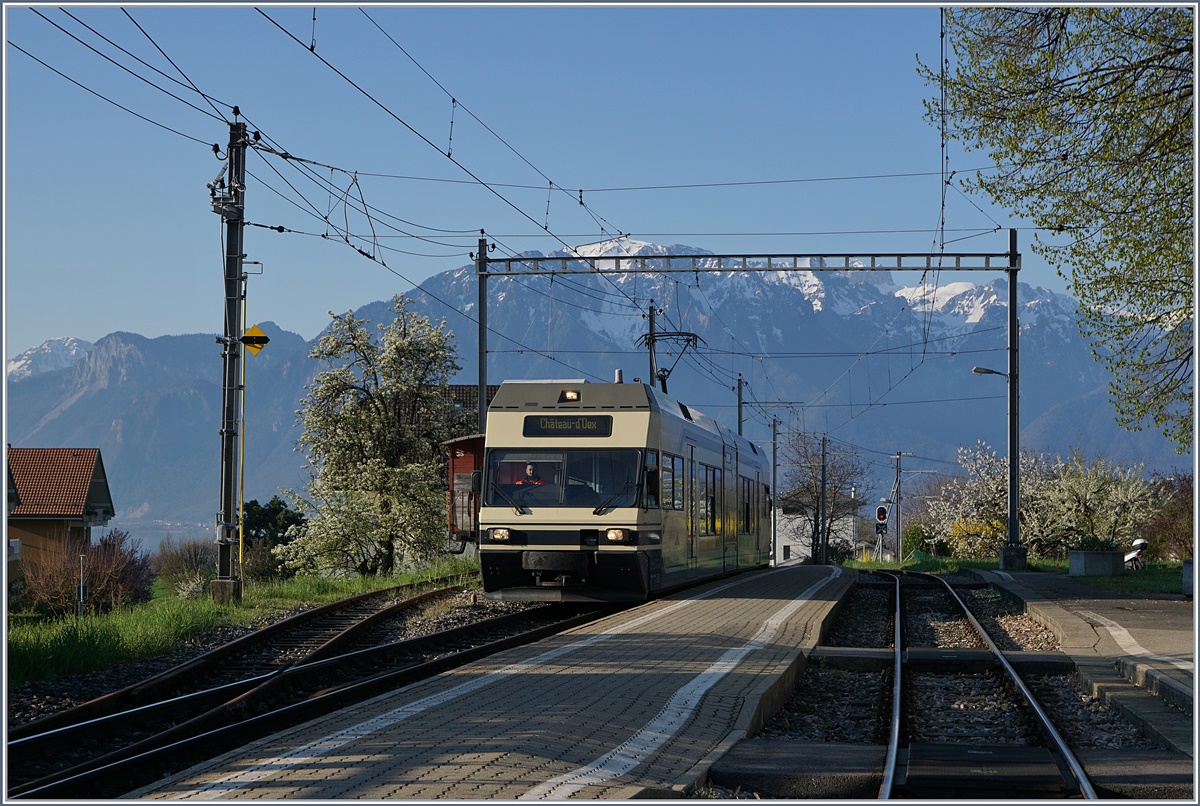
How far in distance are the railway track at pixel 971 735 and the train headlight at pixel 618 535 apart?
400 cm

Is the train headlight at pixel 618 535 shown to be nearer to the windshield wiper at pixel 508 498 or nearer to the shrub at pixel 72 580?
the windshield wiper at pixel 508 498

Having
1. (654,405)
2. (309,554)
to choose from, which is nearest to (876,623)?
(654,405)

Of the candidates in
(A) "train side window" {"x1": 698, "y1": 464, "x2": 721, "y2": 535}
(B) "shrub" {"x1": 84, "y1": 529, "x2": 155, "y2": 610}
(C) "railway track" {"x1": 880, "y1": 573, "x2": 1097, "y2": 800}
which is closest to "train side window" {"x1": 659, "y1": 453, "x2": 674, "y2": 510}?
(A) "train side window" {"x1": 698, "y1": 464, "x2": 721, "y2": 535}

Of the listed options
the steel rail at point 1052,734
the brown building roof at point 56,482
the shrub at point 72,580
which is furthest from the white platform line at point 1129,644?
the brown building roof at point 56,482

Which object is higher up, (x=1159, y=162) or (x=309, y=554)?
(x=1159, y=162)

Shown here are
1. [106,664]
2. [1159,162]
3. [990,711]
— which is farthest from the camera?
[1159,162]

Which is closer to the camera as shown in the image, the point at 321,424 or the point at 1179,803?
the point at 1179,803

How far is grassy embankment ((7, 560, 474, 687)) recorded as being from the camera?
40.6ft

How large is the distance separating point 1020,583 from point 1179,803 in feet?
72.3

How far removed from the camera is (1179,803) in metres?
7.12

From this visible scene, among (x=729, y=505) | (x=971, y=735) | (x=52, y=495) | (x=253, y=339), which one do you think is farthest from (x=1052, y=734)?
(x=52, y=495)

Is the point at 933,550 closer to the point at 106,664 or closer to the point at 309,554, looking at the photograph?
the point at 309,554

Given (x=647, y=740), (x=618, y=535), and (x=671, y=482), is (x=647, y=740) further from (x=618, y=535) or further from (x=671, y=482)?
(x=671, y=482)

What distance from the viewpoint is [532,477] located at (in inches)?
744
